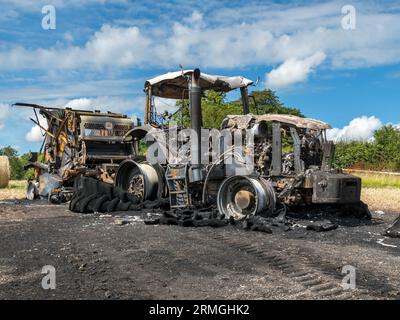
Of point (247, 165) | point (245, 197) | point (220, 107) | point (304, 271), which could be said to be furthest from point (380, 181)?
point (304, 271)

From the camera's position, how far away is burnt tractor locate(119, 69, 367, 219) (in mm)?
10164

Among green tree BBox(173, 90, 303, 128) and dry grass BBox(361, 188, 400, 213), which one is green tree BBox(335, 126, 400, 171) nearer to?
green tree BBox(173, 90, 303, 128)

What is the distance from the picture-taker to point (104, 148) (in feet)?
52.2

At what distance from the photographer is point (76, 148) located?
15.7 m

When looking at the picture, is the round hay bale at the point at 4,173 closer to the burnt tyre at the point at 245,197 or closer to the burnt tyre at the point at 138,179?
the burnt tyre at the point at 138,179

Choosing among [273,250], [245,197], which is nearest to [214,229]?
[245,197]

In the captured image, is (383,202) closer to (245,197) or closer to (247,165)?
(247,165)

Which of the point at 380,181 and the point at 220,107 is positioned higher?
the point at 220,107

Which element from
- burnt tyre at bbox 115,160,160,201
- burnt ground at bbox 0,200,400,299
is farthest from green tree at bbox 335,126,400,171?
burnt ground at bbox 0,200,400,299

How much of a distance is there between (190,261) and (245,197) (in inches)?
153

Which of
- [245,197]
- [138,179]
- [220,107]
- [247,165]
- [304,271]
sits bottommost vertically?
[304,271]
